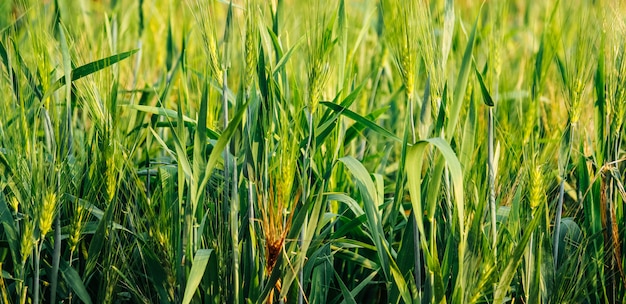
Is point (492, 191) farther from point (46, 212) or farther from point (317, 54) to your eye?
point (46, 212)

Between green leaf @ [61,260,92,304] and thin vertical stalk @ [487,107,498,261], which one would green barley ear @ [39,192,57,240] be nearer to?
green leaf @ [61,260,92,304]

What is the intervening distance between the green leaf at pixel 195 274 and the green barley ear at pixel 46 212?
0.24 metres

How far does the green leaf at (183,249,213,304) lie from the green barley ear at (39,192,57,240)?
0.79 ft

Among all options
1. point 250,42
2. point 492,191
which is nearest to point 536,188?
point 492,191

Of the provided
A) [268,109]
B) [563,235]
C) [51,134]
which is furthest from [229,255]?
→ [563,235]

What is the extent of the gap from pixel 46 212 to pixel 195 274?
10.4 inches

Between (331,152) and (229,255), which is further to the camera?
(331,152)

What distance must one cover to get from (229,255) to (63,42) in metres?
0.48

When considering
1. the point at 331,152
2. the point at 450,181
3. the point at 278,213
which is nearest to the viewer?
the point at 278,213

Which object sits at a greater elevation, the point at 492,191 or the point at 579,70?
the point at 579,70

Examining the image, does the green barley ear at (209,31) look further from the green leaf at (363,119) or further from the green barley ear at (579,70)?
the green barley ear at (579,70)

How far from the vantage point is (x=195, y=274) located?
105 cm

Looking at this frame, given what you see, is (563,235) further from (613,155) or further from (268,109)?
(268,109)

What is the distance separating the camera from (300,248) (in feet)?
3.82
